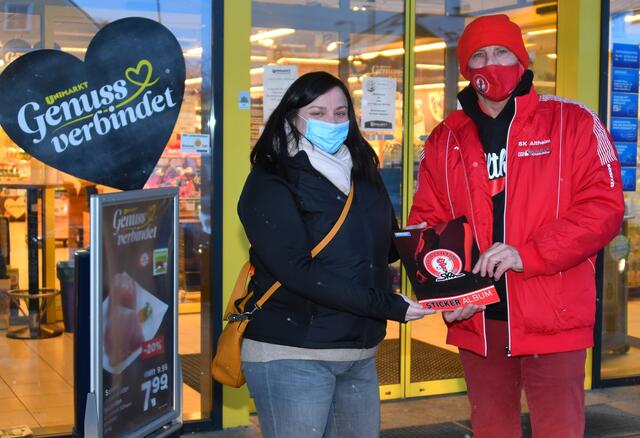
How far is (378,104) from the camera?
20.0ft

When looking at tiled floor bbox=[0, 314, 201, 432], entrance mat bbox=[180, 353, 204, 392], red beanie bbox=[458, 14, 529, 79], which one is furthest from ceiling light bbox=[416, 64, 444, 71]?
red beanie bbox=[458, 14, 529, 79]

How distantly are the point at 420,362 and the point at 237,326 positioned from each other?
343 cm

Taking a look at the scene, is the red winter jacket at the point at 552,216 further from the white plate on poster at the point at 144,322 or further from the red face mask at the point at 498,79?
the white plate on poster at the point at 144,322

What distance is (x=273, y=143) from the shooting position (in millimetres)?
3150

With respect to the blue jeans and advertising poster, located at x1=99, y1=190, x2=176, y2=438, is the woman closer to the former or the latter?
the blue jeans

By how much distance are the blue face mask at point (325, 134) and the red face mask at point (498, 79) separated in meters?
0.53

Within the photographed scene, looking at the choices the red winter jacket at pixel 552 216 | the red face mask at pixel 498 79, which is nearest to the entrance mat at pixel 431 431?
the red winter jacket at pixel 552 216

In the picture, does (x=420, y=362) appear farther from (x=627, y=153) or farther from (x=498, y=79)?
(x=498, y=79)

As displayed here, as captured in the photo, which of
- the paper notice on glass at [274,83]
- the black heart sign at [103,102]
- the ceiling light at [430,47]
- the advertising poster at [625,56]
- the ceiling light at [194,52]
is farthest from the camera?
the advertising poster at [625,56]

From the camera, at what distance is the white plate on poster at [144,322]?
3.21 metres

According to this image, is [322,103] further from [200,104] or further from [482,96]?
[200,104]

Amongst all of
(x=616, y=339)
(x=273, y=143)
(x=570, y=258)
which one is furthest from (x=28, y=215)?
(x=616, y=339)

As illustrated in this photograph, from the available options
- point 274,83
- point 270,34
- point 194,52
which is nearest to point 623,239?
point 274,83

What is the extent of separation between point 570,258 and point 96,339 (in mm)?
1596
